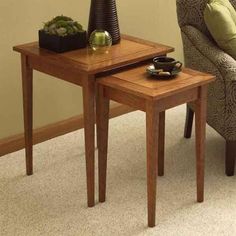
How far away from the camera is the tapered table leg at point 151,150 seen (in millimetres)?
1919

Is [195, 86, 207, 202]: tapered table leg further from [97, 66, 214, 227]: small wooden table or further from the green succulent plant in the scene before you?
the green succulent plant

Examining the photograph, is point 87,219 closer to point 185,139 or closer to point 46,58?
point 46,58

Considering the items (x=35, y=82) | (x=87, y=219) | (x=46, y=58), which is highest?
(x=46, y=58)

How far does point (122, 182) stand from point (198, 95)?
616 millimetres

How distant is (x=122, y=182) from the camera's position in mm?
2451

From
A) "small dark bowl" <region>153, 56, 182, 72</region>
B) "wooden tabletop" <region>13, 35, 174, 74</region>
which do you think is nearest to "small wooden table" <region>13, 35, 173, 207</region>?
"wooden tabletop" <region>13, 35, 174, 74</region>

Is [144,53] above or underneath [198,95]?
above

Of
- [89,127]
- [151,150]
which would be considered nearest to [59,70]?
[89,127]

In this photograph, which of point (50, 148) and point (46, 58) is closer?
point (46, 58)

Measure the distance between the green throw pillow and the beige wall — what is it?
2.28 feet

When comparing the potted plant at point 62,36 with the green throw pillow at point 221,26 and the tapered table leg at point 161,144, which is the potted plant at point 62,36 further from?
the green throw pillow at point 221,26

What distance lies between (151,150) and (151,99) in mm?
214

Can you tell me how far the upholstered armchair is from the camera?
2.34 m

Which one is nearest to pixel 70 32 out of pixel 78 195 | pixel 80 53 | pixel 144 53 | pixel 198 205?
pixel 80 53
